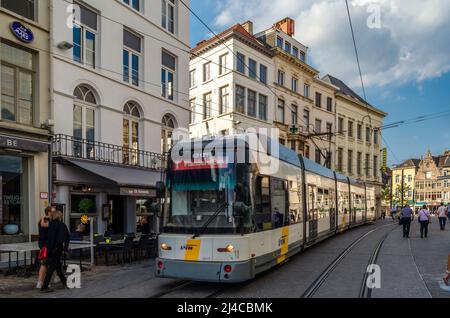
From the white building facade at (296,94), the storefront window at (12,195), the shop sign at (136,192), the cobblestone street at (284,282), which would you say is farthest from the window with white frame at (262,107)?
the storefront window at (12,195)

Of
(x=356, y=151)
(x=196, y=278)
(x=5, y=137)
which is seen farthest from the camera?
(x=356, y=151)

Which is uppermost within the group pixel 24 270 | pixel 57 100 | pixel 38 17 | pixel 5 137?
pixel 38 17

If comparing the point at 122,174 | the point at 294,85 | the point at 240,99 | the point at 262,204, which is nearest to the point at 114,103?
the point at 122,174

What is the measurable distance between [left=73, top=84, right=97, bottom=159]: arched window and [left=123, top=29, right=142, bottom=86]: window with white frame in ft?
7.57

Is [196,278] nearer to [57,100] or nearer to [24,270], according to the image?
[24,270]

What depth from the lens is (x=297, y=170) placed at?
469 inches

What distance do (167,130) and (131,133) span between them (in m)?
2.76

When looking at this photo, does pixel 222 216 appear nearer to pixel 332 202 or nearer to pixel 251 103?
pixel 332 202

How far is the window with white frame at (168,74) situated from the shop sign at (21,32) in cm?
749

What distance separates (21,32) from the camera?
40.0ft

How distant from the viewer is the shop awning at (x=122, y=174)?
13325 mm

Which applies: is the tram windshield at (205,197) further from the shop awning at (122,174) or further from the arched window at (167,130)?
the arched window at (167,130)

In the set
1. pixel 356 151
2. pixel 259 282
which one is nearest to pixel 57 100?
pixel 259 282

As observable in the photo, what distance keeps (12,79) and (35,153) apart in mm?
2316
